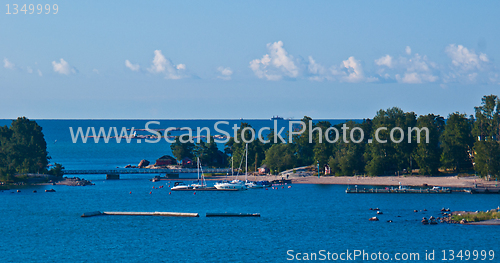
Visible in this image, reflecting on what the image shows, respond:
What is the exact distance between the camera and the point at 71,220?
87812mm

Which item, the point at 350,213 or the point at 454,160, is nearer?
the point at 350,213

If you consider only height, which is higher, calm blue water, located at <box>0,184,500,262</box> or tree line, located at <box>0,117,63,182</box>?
tree line, located at <box>0,117,63,182</box>

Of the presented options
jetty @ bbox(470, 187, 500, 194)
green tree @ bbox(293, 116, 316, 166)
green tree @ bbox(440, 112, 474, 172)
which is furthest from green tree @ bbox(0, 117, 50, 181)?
jetty @ bbox(470, 187, 500, 194)

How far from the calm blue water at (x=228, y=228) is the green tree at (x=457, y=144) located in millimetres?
20486

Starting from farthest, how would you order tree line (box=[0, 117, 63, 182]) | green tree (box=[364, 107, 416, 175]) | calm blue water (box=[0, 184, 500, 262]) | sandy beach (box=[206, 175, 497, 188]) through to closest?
tree line (box=[0, 117, 63, 182]) → green tree (box=[364, 107, 416, 175]) → sandy beach (box=[206, 175, 497, 188]) → calm blue water (box=[0, 184, 500, 262])

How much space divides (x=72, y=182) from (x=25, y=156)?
12.0 m

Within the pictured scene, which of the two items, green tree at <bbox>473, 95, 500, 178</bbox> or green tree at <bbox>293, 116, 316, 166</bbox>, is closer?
green tree at <bbox>473, 95, 500, 178</bbox>

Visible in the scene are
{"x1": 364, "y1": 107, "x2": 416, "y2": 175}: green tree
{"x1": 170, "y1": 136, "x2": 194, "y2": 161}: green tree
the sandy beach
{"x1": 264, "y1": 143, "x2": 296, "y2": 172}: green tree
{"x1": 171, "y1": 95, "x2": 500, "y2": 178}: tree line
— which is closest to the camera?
the sandy beach

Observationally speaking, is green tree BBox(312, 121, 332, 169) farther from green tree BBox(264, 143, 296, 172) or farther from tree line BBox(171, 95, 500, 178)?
green tree BBox(264, 143, 296, 172)

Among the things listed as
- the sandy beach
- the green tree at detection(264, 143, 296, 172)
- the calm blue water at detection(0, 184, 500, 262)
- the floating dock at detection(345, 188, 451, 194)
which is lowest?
the calm blue water at detection(0, 184, 500, 262)

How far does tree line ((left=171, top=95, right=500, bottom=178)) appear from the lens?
127m

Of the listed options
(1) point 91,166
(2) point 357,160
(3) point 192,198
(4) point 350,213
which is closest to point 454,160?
(2) point 357,160

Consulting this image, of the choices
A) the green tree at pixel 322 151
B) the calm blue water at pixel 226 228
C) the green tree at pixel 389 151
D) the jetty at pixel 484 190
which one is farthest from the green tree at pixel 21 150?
the jetty at pixel 484 190

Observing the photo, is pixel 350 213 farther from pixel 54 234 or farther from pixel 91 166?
pixel 91 166
